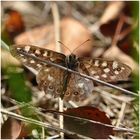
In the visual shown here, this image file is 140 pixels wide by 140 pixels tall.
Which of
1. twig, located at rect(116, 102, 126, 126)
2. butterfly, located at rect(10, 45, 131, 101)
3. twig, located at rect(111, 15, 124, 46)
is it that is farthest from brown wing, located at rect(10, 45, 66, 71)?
twig, located at rect(111, 15, 124, 46)

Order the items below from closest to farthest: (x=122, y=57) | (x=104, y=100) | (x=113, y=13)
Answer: (x=104, y=100) → (x=122, y=57) → (x=113, y=13)

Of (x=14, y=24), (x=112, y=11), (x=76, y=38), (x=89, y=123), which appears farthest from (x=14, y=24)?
(x=89, y=123)

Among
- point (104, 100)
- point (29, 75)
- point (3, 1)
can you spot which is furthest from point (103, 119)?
point (3, 1)

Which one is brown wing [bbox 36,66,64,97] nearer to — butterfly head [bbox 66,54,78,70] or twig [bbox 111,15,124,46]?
butterfly head [bbox 66,54,78,70]

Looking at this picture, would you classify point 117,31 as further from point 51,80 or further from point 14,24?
point 51,80

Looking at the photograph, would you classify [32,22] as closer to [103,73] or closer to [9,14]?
[9,14]

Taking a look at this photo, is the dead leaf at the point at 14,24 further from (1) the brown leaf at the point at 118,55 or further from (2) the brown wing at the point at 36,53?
(2) the brown wing at the point at 36,53

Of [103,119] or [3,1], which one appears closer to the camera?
[103,119]
